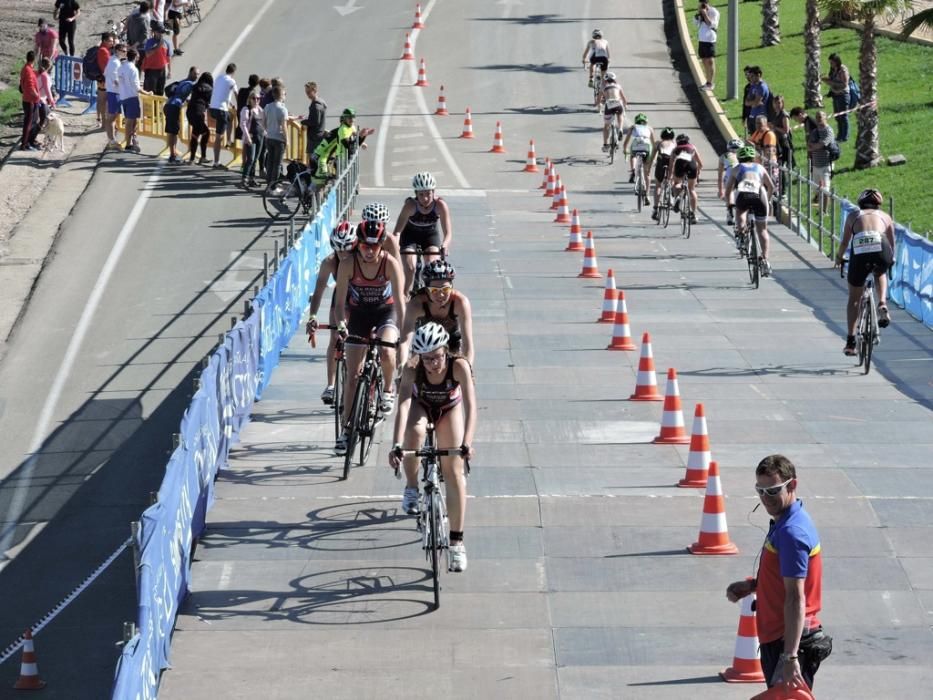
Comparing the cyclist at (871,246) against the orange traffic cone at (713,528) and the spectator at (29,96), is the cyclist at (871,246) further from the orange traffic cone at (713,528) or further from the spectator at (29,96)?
the spectator at (29,96)

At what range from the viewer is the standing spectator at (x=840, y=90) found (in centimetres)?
3678

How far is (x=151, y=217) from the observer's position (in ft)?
101

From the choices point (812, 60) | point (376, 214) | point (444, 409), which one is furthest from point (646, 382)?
point (812, 60)

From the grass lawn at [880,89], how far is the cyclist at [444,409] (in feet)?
68.2

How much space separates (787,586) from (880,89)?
3711 cm

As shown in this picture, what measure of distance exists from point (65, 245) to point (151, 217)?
1999 mm

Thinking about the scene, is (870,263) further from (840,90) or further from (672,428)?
(840,90)

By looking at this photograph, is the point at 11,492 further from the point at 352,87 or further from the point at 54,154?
the point at 352,87

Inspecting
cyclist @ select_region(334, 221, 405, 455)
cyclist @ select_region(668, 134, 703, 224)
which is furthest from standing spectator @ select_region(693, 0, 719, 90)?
cyclist @ select_region(334, 221, 405, 455)

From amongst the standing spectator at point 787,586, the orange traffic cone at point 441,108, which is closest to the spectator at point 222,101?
the orange traffic cone at point 441,108

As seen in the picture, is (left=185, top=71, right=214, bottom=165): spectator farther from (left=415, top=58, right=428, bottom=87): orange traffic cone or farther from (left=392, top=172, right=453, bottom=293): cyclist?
(left=392, top=172, right=453, bottom=293): cyclist

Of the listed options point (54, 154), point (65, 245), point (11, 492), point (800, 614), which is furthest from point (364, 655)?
point (54, 154)

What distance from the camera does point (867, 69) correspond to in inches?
1436

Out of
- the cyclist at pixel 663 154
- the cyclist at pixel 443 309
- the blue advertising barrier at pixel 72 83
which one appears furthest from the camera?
the blue advertising barrier at pixel 72 83
